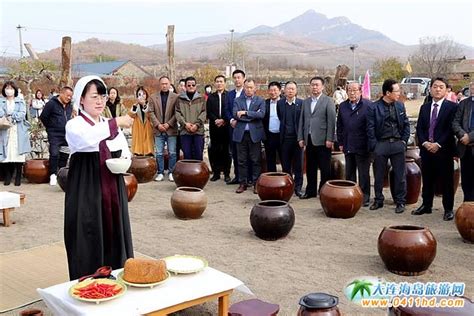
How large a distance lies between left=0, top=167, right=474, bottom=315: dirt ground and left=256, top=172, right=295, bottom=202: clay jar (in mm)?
308

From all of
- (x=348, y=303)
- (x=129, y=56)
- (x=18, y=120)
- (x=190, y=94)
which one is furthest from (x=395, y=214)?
(x=129, y=56)

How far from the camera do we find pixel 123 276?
341 centimetres

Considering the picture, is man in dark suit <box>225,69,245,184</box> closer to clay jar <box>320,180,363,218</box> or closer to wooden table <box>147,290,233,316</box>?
clay jar <box>320,180,363,218</box>

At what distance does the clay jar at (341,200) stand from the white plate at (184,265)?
3146 mm

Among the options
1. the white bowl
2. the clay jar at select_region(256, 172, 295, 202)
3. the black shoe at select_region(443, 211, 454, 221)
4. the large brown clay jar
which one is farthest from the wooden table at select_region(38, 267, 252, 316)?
the black shoe at select_region(443, 211, 454, 221)

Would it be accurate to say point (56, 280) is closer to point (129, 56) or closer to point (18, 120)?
point (18, 120)

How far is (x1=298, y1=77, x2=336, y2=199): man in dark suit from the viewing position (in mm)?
7441

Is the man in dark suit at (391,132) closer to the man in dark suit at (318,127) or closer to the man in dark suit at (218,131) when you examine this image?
the man in dark suit at (318,127)

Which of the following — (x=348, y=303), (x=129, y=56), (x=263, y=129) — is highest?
(x=129, y=56)

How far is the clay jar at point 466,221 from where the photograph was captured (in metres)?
5.51

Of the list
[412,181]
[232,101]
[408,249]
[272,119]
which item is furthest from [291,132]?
[408,249]

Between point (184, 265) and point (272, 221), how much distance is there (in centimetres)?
216

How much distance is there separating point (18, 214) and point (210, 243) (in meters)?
2.74

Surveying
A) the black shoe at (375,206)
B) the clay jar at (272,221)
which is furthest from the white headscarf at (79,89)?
the black shoe at (375,206)
